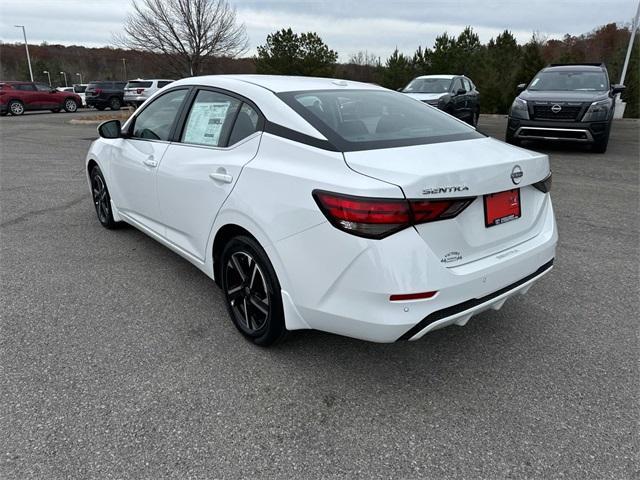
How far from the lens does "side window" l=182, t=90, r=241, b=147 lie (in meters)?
2.96

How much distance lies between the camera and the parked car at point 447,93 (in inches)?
469

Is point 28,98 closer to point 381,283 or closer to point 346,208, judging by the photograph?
point 346,208

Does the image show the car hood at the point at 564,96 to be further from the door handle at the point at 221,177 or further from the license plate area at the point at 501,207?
the door handle at the point at 221,177

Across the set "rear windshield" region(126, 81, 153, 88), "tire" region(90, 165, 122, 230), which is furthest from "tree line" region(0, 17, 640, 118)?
"tire" region(90, 165, 122, 230)

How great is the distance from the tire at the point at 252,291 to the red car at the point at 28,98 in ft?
88.6

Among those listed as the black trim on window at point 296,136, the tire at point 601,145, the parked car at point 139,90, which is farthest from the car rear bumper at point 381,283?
the parked car at point 139,90

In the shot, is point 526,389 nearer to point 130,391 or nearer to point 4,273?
point 130,391

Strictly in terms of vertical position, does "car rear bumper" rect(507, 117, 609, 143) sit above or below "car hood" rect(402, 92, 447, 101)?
below

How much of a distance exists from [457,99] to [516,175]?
11027 millimetres

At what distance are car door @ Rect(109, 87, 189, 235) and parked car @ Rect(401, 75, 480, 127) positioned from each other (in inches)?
356

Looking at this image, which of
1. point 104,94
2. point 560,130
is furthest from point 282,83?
point 104,94

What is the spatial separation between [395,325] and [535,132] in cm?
924

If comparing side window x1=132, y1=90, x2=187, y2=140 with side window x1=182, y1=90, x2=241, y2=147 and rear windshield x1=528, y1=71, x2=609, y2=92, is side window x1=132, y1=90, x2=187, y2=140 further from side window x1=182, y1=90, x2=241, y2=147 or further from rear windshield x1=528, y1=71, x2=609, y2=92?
rear windshield x1=528, y1=71, x2=609, y2=92

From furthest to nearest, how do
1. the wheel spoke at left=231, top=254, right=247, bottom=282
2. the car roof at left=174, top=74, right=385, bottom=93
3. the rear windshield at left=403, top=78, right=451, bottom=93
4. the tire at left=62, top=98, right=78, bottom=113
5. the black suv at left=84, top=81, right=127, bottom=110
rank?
the tire at left=62, top=98, right=78, bottom=113
the black suv at left=84, top=81, right=127, bottom=110
the rear windshield at left=403, top=78, right=451, bottom=93
the car roof at left=174, top=74, right=385, bottom=93
the wheel spoke at left=231, top=254, right=247, bottom=282
